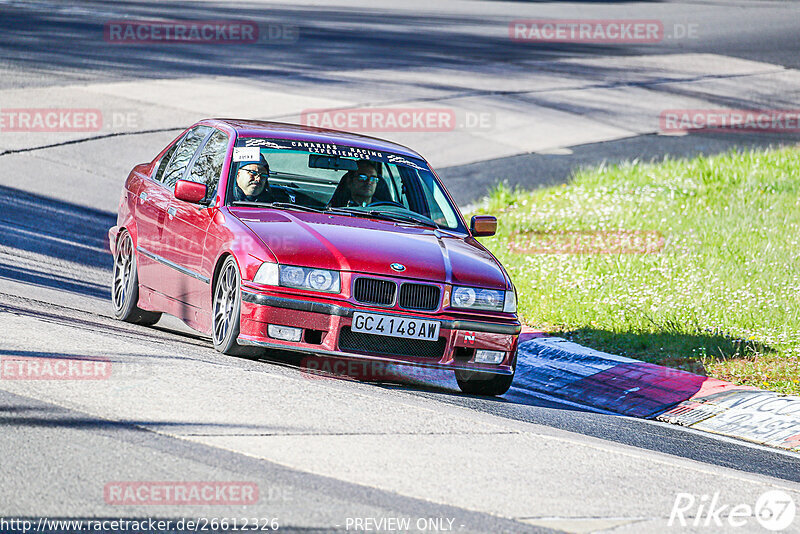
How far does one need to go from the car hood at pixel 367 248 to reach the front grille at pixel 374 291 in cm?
6

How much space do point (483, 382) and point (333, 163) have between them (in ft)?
6.49

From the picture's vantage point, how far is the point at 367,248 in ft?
25.5

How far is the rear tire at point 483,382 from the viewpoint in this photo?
822 centimetres

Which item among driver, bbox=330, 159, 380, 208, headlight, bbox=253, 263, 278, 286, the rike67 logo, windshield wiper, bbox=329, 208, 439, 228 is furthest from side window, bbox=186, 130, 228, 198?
the rike67 logo

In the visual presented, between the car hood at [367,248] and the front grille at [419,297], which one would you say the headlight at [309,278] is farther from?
the front grille at [419,297]

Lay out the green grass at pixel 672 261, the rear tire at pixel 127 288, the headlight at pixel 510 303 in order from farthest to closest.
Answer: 1. the green grass at pixel 672 261
2. the rear tire at pixel 127 288
3. the headlight at pixel 510 303

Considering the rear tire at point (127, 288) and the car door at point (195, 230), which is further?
the rear tire at point (127, 288)

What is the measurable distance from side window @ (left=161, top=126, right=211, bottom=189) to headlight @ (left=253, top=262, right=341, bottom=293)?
2095 mm

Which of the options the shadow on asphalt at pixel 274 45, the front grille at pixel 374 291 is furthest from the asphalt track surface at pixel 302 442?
the shadow on asphalt at pixel 274 45

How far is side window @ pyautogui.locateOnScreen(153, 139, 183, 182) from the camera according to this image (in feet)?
32.0

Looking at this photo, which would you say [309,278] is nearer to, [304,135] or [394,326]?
[394,326]

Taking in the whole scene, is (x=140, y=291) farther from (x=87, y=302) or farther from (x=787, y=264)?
(x=787, y=264)

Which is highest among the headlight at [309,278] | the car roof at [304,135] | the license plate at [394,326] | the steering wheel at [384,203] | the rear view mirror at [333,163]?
the car roof at [304,135]

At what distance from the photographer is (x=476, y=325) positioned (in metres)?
7.79
